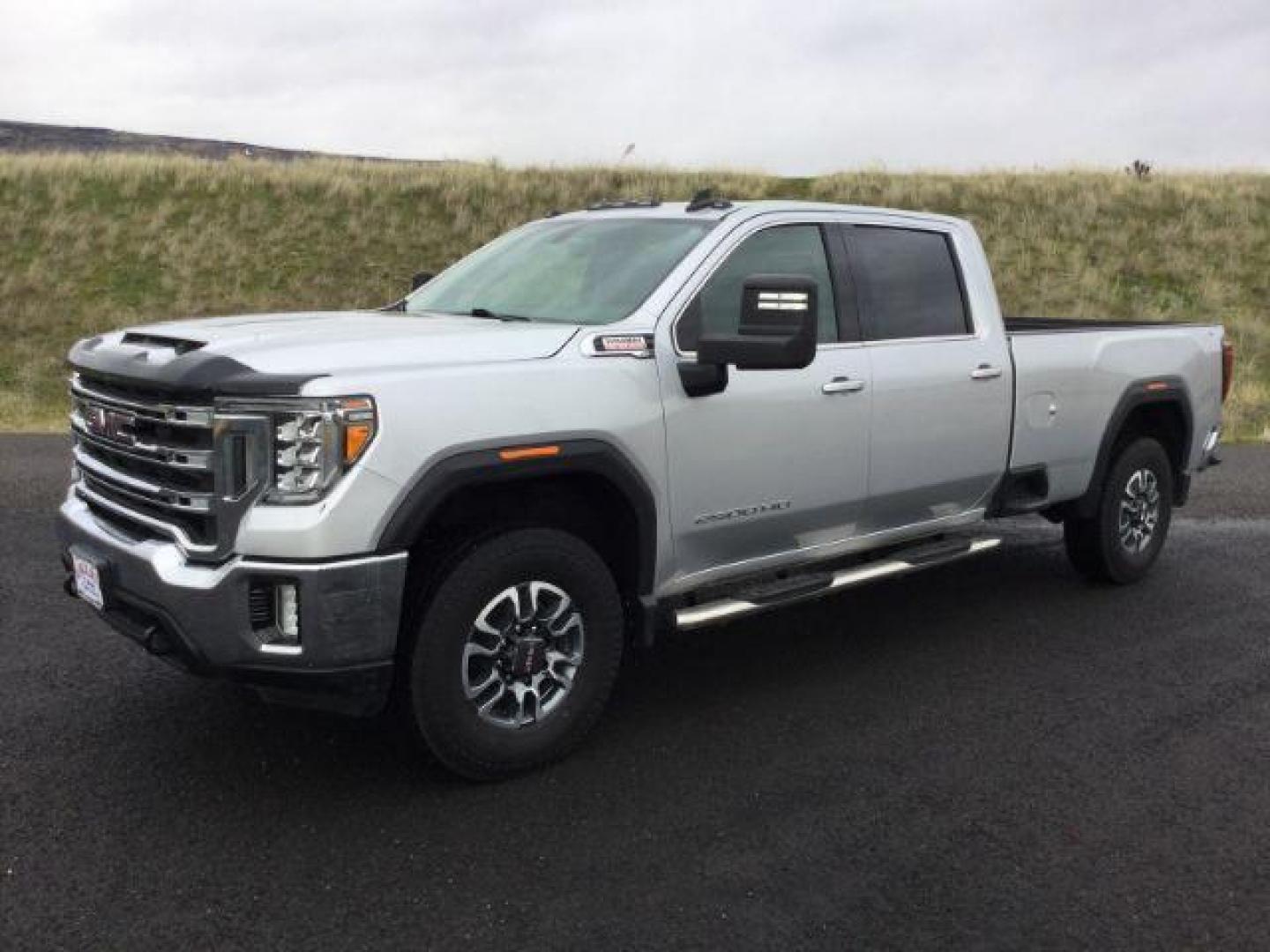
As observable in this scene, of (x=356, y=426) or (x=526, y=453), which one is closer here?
(x=356, y=426)

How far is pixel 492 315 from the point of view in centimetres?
482

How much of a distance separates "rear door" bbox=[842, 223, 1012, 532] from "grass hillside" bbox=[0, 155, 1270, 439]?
1770cm

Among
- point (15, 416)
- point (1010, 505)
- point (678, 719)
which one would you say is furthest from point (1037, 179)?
point (678, 719)

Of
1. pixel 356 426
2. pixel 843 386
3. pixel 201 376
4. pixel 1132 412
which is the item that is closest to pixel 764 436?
pixel 843 386

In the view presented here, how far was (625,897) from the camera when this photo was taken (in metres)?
3.26

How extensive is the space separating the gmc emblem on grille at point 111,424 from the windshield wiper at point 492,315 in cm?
148

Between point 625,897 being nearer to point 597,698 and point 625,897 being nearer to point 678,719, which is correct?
point 597,698

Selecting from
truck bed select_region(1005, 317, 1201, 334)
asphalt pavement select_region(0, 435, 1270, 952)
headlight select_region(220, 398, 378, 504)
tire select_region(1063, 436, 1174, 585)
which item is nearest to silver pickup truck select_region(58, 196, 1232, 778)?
headlight select_region(220, 398, 378, 504)

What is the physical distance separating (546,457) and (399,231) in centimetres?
2605

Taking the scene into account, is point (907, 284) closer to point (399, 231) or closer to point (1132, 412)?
point (1132, 412)

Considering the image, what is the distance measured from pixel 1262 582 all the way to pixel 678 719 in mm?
4125

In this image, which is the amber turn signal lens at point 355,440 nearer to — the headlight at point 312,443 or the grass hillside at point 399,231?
the headlight at point 312,443

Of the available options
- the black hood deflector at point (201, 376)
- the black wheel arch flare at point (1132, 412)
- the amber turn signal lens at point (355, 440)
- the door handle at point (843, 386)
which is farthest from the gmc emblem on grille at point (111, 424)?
the black wheel arch flare at point (1132, 412)

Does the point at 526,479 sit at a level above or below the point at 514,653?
above
